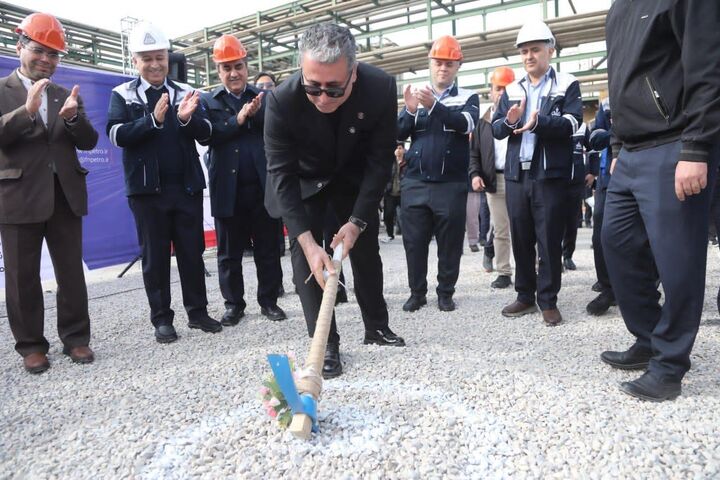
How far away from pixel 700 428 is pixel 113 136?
10.9 feet

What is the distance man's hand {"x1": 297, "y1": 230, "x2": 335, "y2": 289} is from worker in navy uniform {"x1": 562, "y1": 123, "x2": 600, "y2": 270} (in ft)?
6.28

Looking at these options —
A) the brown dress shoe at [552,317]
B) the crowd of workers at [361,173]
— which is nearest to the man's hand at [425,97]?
the crowd of workers at [361,173]

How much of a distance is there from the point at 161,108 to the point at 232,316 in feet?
5.03

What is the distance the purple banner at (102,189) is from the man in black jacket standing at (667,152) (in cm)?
533

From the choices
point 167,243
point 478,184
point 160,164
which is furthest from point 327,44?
point 478,184

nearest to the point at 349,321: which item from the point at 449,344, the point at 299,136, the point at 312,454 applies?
the point at 449,344

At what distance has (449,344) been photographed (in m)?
3.07

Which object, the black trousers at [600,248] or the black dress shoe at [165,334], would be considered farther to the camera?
the black trousers at [600,248]

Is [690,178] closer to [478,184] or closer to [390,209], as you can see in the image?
[478,184]

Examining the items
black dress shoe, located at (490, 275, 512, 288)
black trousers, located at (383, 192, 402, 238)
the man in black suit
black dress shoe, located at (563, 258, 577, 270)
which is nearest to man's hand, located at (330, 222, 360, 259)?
the man in black suit

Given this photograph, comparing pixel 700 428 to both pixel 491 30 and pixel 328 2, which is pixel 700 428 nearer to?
pixel 491 30

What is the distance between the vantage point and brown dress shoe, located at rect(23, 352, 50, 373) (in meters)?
2.86

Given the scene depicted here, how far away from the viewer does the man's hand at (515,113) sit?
131 inches

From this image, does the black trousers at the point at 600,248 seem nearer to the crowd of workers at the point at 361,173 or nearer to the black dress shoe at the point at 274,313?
the crowd of workers at the point at 361,173
